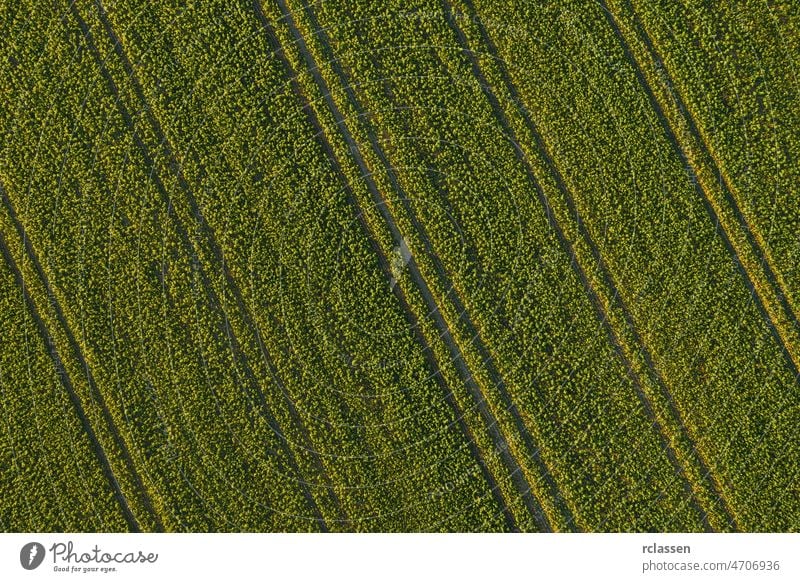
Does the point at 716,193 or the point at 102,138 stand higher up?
the point at 102,138

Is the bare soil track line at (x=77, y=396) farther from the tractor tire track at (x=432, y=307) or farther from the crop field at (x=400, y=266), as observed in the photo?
the tractor tire track at (x=432, y=307)

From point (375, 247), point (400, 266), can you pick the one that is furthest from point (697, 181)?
point (375, 247)

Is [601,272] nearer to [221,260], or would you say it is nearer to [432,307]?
[432,307]

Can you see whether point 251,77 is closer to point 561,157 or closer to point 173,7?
point 173,7

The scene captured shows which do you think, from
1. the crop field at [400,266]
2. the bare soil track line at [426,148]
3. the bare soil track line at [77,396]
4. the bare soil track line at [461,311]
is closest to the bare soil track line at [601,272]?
the crop field at [400,266]

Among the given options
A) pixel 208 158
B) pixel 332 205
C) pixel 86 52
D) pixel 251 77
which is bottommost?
pixel 332 205

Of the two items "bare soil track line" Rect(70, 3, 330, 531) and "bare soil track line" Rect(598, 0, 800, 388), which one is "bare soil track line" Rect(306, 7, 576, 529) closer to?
"bare soil track line" Rect(70, 3, 330, 531)

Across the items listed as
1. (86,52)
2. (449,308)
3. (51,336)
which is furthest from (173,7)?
(449,308)
